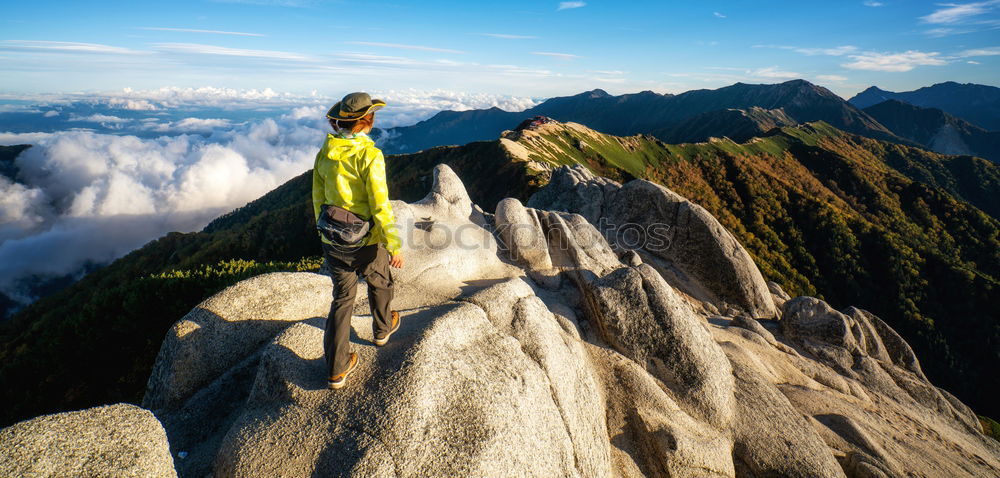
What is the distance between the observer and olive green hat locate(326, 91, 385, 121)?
7.74 m

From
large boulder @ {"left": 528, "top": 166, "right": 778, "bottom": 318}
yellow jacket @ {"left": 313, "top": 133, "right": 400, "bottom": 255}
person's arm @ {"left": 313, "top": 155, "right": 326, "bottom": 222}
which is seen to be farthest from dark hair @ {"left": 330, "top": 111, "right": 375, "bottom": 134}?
large boulder @ {"left": 528, "top": 166, "right": 778, "bottom": 318}

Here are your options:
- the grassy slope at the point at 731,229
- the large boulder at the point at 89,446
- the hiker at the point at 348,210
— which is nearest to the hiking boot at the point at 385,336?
the hiker at the point at 348,210

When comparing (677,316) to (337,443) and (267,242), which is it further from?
(267,242)

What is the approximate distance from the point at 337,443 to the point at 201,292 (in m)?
16.1

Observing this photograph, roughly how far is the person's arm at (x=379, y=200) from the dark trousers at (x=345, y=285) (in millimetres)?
718

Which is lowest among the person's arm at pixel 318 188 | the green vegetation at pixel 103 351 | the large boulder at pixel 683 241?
the green vegetation at pixel 103 351

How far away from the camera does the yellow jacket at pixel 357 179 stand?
7758 millimetres

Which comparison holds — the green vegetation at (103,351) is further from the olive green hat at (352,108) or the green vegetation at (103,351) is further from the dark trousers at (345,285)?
the olive green hat at (352,108)

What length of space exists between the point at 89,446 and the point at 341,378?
12.2 ft

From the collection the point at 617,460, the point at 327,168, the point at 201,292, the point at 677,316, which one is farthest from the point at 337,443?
the point at 201,292

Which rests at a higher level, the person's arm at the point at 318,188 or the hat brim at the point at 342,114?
the hat brim at the point at 342,114

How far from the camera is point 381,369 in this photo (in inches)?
342

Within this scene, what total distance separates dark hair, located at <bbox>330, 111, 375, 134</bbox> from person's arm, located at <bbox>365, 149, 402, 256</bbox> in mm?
624

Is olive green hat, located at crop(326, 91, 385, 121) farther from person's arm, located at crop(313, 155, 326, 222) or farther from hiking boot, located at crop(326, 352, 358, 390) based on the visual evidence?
hiking boot, located at crop(326, 352, 358, 390)
